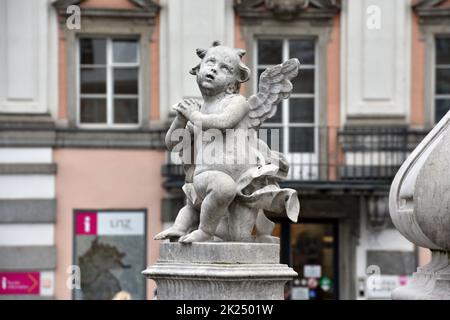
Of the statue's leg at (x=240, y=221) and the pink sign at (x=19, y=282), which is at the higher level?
the statue's leg at (x=240, y=221)

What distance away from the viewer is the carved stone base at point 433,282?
7930mm

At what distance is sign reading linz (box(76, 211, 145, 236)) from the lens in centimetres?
2525

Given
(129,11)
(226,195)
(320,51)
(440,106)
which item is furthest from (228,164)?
(440,106)

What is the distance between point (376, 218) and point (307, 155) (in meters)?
1.67

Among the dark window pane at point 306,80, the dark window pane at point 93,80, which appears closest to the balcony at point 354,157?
the dark window pane at point 306,80

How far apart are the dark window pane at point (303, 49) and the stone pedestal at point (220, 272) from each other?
16449 millimetres

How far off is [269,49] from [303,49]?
616mm

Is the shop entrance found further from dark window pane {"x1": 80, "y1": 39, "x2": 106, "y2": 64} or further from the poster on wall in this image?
dark window pane {"x1": 80, "y1": 39, "x2": 106, "y2": 64}

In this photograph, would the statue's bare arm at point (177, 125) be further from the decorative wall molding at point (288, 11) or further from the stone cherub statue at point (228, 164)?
the decorative wall molding at point (288, 11)

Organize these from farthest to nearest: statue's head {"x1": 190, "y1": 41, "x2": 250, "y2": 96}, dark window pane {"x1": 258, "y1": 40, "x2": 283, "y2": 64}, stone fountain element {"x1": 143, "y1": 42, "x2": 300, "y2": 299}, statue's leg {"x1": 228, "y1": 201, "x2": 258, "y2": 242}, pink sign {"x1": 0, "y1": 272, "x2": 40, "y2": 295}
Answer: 1. dark window pane {"x1": 258, "y1": 40, "x2": 283, "y2": 64}
2. pink sign {"x1": 0, "y1": 272, "x2": 40, "y2": 295}
3. statue's head {"x1": 190, "y1": 41, "x2": 250, "y2": 96}
4. statue's leg {"x1": 228, "y1": 201, "x2": 258, "y2": 242}
5. stone fountain element {"x1": 143, "y1": 42, "x2": 300, "y2": 299}

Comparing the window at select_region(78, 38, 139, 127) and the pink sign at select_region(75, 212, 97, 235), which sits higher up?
the window at select_region(78, 38, 139, 127)

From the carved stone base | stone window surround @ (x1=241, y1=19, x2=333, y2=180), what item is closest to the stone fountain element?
the carved stone base

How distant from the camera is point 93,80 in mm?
25703
